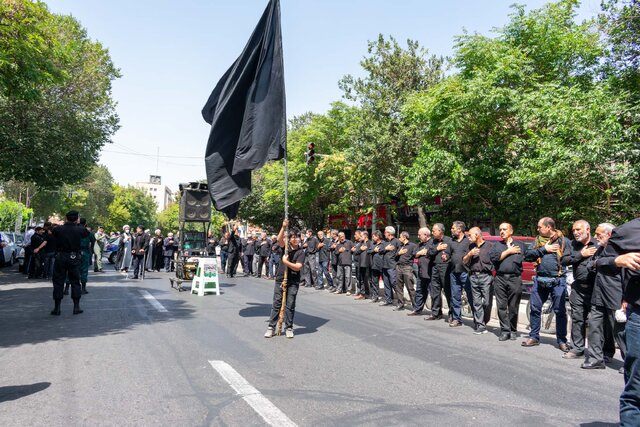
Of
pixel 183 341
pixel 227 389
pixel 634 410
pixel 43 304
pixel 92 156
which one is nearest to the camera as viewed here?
pixel 634 410

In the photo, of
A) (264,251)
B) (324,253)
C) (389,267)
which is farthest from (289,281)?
(264,251)

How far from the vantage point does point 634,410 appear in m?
3.30

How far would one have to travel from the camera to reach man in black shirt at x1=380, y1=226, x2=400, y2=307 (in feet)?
40.5

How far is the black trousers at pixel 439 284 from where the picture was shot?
9867 millimetres

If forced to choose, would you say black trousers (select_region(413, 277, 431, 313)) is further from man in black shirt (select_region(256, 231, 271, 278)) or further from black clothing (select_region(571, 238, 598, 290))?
man in black shirt (select_region(256, 231, 271, 278))

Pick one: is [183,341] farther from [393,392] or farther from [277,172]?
[277,172]

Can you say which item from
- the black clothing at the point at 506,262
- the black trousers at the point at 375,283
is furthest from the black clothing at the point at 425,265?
the black trousers at the point at 375,283

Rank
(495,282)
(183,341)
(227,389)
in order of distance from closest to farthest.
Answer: (227,389)
(183,341)
(495,282)

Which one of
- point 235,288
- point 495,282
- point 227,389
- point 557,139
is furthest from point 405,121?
point 227,389

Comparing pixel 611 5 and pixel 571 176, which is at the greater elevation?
pixel 611 5

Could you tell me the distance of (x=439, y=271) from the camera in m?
9.96

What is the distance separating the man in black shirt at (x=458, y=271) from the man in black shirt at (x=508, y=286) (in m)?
1.12

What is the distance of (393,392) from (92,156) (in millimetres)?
22166

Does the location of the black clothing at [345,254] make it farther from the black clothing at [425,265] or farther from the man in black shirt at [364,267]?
the black clothing at [425,265]
